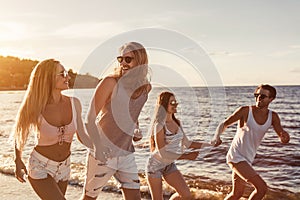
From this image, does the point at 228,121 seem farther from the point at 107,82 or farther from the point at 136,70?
the point at 107,82

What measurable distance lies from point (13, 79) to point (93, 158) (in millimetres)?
122223

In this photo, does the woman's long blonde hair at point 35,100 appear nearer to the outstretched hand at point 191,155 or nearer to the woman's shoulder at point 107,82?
the woman's shoulder at point 107,82

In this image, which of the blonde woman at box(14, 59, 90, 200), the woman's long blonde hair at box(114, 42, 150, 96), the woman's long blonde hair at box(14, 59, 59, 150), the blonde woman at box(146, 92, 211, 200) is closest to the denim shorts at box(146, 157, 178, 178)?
the blonde woman at box(146, 92, 211, 200)

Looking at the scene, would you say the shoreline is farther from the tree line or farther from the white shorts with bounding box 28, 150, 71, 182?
the tree line

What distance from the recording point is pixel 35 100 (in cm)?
446

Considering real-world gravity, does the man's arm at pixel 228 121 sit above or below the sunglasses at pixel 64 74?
below

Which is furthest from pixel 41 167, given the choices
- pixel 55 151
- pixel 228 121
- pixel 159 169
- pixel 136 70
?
pixel 228 121

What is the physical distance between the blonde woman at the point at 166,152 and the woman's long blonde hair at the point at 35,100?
5.67 feet

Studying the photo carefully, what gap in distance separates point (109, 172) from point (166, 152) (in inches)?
51.4

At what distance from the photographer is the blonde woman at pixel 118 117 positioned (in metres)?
4.16

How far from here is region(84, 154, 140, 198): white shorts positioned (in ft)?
14.6

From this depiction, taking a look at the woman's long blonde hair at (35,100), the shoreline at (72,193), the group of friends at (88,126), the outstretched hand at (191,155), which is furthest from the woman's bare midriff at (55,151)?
the shoreline at (72,193)

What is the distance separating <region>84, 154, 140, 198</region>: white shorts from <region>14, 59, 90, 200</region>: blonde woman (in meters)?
0.27

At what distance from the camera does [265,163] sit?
1585 centimetres
